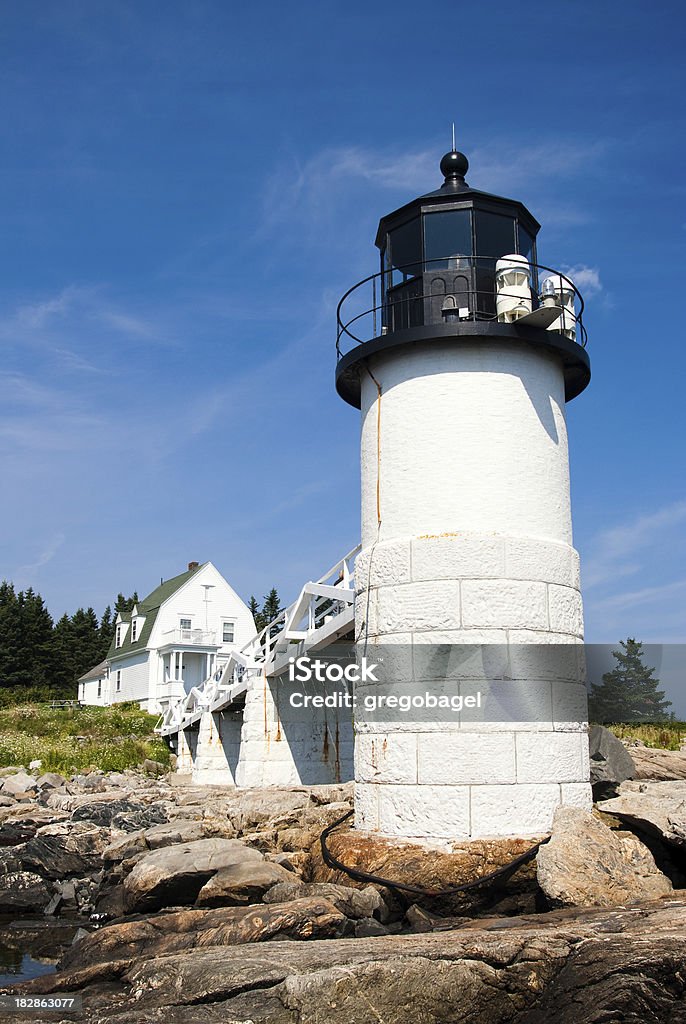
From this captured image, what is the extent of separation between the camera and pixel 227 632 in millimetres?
44469

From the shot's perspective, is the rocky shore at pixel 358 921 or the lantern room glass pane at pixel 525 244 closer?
the rocky shore at pixel 358 921

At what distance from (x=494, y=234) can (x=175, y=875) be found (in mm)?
7683

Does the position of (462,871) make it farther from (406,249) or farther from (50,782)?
(50,782)

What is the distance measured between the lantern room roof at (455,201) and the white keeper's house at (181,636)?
31922 millimetres

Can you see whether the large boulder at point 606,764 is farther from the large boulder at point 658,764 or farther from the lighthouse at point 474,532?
the lighthouse at point 474,532

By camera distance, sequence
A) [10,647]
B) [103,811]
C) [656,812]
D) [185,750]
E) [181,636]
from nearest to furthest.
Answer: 1. [656,812]
2. [103,811]
3. [185,750]
4. [181,636]
5. [10,647]

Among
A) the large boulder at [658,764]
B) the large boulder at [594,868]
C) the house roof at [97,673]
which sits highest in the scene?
the house roof at [97,673]

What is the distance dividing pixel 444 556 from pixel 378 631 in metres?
1.09

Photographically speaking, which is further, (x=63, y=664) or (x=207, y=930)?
(x=63, y=664)

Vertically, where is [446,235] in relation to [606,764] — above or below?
above

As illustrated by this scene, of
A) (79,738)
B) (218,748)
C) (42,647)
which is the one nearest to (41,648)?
(42,647)

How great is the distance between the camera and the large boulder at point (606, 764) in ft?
34.0

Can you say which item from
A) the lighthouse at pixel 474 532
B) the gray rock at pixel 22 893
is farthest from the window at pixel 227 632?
the lighthouse at pixel 474 532

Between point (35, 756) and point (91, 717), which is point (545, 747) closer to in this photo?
point (35, 756)
